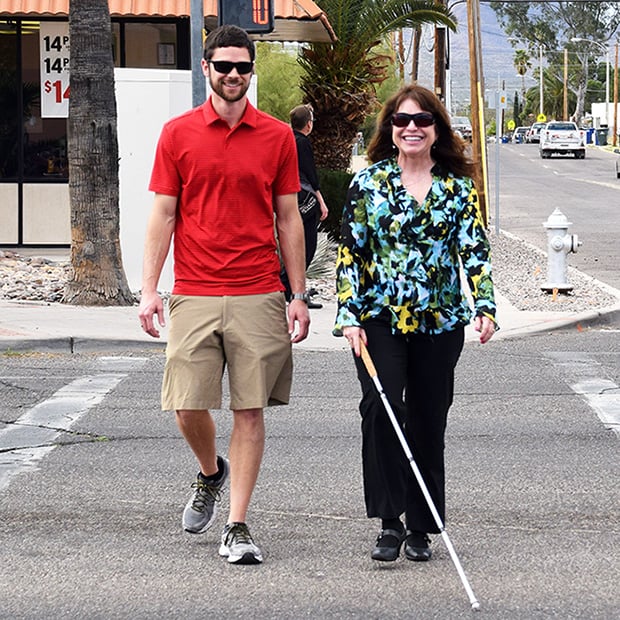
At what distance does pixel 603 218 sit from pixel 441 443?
88.9 ft

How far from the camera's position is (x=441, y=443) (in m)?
5.66

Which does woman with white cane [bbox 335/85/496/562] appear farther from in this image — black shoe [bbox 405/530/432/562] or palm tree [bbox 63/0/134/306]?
palm tree [bbox 63/0/134/306]

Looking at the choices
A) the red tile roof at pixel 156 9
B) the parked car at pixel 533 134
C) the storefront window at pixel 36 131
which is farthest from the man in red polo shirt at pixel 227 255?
the parked car at pixel 533 134

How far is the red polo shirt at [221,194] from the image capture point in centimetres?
555

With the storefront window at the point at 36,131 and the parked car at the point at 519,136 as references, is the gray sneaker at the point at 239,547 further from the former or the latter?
the parked car at the point at 519,136

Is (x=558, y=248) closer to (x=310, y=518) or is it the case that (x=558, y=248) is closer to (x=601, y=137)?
(x=310, y=518)

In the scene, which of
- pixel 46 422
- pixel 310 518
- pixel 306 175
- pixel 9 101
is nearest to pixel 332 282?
pixel 306 175

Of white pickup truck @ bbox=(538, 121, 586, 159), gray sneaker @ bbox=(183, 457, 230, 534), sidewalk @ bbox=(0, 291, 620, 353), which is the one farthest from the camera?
white pickup truck @ bbox=(538, 121, 586, 159)

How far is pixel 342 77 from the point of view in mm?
24297

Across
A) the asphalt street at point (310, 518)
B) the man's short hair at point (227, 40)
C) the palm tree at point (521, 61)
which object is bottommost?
the asphalt street at point (310, 518)

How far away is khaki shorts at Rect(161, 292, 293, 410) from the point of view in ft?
18.3

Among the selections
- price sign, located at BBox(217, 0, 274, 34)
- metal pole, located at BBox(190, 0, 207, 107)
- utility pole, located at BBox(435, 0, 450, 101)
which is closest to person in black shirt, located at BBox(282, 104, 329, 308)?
metal pole, located at BBox(190, 0, 207, 107)

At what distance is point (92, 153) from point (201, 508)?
8.60 meters

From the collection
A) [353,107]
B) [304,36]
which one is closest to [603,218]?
[353,107]
